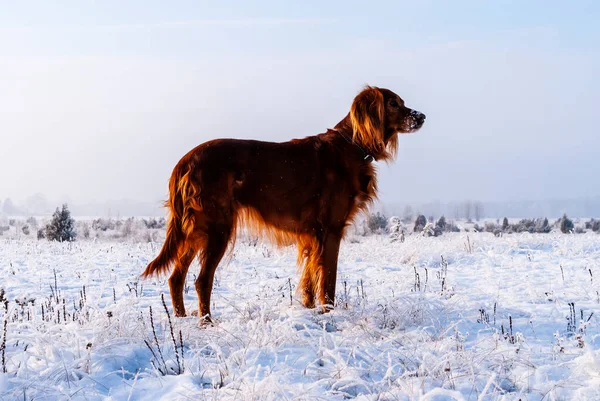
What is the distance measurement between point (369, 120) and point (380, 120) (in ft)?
0.40

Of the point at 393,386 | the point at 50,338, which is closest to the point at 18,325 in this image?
the point at 50,338

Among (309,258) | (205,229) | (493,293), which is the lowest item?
(493,293)

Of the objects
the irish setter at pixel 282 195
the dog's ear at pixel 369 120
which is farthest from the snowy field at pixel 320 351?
the dog's ear at pixel 369 120

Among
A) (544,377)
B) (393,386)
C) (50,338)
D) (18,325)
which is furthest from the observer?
(18,325)

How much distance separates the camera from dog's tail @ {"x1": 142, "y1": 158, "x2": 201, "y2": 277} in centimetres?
412

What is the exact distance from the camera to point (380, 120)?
4.90m

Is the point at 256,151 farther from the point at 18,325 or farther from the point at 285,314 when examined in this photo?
the point at 18,325

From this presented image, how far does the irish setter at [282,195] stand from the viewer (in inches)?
163

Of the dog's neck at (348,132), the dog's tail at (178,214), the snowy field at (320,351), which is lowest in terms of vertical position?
the snowy field at (320,351)

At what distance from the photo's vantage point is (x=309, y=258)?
15.3 feet

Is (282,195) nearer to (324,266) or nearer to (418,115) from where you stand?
(324,266)

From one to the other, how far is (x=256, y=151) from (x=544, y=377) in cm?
262

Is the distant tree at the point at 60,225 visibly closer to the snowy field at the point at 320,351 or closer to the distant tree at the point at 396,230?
the distant tree at the point at 396,230

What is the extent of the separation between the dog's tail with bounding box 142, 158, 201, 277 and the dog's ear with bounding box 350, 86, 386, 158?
1.60 m
